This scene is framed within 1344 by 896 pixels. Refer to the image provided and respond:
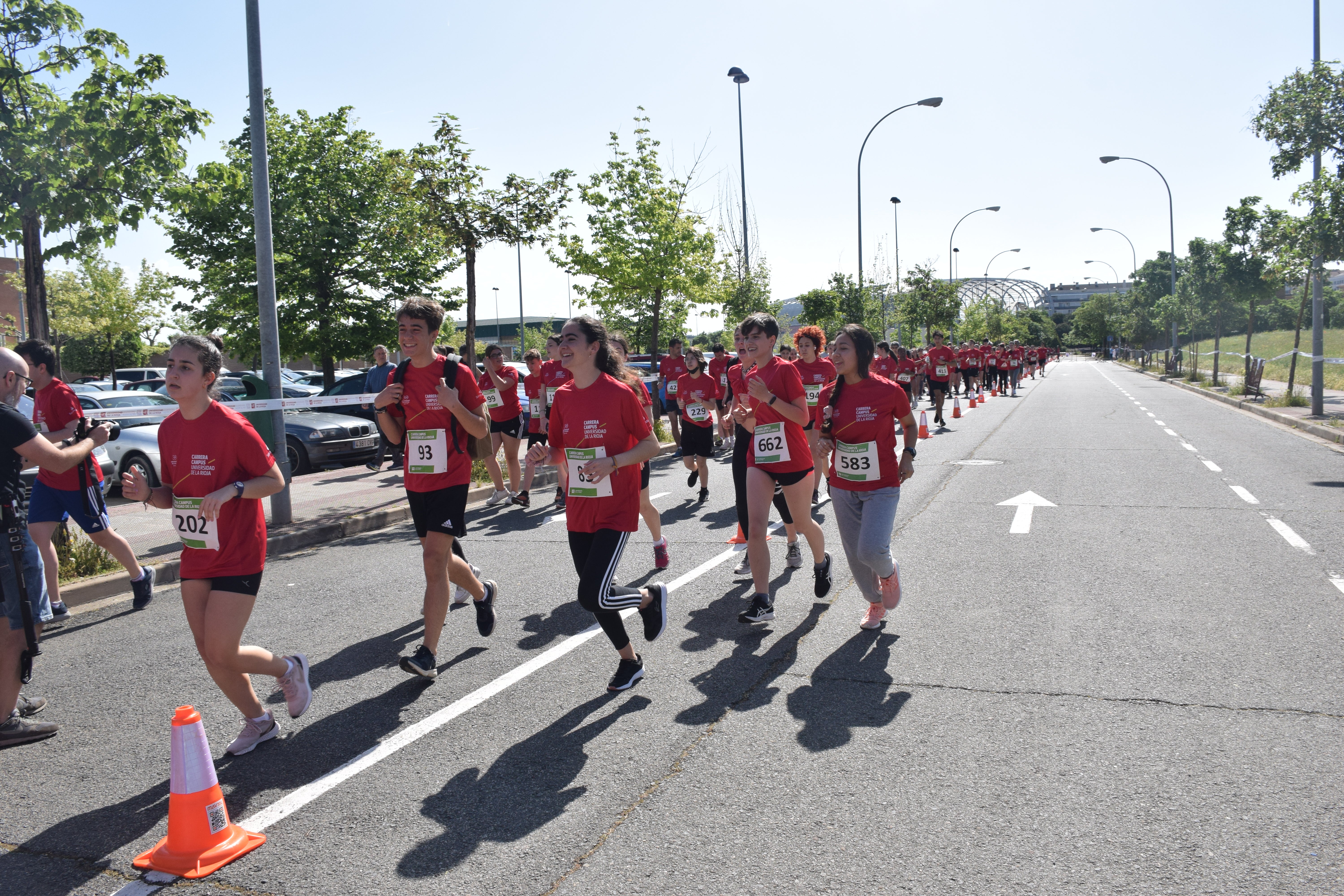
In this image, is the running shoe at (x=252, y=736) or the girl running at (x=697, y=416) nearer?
the running shoe at (x=252, y=736)

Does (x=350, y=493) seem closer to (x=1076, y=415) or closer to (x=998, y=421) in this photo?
(x=998, y=421)

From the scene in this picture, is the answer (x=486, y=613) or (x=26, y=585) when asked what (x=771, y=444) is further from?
(x=26, y=585)

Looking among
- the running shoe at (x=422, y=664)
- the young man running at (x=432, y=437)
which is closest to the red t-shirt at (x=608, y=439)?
the young man running at (x=432, y=437)

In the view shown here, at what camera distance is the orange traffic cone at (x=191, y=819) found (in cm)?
320

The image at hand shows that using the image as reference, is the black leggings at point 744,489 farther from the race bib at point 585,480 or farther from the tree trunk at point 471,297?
the tree trunk at point 471,297

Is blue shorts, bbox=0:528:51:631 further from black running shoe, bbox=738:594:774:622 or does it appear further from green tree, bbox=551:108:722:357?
green tree, bbox=551:108:722:357

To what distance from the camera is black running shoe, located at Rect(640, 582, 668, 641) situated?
500 centimetres

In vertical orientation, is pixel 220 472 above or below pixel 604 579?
above

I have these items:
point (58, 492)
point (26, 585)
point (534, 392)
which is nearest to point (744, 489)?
point (26, 585)

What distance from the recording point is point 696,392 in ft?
35.2

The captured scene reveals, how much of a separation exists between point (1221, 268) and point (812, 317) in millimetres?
15243

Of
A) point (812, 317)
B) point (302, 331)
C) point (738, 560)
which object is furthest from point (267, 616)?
point (812, 317)

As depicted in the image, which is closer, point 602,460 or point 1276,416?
point 602,460

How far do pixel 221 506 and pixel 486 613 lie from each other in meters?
2.08
